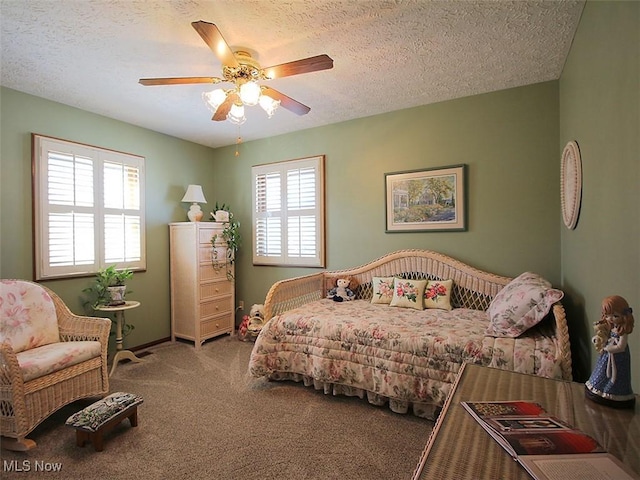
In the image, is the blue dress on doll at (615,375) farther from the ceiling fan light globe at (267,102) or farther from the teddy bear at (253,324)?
Answer: the teddy bear at (253,324)

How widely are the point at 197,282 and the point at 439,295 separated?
2605mm

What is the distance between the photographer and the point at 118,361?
10.5 ft

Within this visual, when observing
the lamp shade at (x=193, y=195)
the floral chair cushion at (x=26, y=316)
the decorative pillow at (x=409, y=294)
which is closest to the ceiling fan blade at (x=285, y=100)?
the decorative pillow at (x=409, y=294)

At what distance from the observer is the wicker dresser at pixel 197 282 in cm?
370

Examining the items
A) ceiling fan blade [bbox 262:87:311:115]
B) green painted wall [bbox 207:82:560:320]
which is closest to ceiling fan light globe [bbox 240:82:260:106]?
ceiling fan blade [bbox 262:87:311:115]

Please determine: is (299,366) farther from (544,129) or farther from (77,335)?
(544,129)

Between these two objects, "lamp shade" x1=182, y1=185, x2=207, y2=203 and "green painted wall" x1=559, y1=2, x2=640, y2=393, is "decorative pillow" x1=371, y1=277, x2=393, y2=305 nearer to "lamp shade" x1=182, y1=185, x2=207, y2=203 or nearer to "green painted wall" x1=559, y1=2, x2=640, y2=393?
"green painted wall" x1=559, y1=2, x2=640, y2=393

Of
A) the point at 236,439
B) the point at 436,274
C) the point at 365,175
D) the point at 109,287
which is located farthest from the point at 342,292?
the point at 109,287

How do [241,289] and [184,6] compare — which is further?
[241,289]

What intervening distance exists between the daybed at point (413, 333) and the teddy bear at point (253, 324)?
804mm

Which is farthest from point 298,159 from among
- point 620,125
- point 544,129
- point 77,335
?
point 620,125

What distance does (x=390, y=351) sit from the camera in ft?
7.32

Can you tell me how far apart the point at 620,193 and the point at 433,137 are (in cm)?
208

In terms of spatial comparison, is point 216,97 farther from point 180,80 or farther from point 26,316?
point 26,316
